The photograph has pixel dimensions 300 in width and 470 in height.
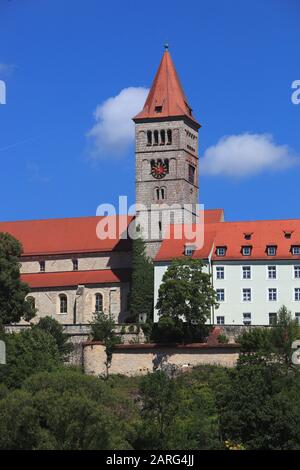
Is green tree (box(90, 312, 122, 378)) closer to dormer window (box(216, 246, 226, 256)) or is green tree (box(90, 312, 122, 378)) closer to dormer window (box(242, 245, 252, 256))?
dormer window (box(216, 246, 226, 256))

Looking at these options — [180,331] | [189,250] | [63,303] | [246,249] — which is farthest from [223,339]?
[63,303]

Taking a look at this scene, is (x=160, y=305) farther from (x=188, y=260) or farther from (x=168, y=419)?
(x=168, y=419)

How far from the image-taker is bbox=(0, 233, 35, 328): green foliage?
108125 mm

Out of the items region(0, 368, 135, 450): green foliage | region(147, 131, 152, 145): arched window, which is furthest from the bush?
region(147, 131, 152, 145): arched window

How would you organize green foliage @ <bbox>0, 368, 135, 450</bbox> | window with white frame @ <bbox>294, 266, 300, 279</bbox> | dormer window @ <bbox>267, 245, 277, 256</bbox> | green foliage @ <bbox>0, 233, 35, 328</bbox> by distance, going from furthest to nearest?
dormer window @ <bbox>267, 245, 277, 256</bbox> < green foliage @ <bbox>0, 233, 35, 328</bbox> < window with white frame @ <bbox>294, 266, 300, 279</bbox> < green foliage @ <bbox>0, 368, 135, 450</bbox>

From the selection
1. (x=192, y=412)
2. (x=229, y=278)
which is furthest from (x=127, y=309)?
(x=192, y=412)

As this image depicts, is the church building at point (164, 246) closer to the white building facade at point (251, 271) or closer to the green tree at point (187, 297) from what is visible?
the white building facade at point (251, 271)

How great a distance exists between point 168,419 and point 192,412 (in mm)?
2454

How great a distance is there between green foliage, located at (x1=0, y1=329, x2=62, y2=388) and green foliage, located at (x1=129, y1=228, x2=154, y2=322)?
31.5 feet

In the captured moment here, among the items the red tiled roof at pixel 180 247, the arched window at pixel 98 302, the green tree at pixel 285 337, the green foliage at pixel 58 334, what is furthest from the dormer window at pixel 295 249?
the green foliage at pixel 58 334

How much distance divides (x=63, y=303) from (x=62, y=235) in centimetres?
718

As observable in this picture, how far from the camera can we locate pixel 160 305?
10212 cm

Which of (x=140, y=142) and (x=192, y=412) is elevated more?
(x=140, y=142)
